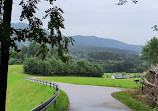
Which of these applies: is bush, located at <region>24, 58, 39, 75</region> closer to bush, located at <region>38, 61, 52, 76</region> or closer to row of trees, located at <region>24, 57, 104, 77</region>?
row of trees, located at <region>24, 57, 104, 77</region>

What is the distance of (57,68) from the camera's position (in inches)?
3733

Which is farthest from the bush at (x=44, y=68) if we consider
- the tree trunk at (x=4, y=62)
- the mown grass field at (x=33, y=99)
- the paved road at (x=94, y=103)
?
the tree trunk at (x=4, y=62)

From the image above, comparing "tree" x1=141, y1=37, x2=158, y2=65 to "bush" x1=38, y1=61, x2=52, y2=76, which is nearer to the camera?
"tree" x1=141, y1=37, x2=158, y2=65

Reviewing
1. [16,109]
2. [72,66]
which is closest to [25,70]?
[72,66]

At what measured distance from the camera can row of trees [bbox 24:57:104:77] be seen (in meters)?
88.5

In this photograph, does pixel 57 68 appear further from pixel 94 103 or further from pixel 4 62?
pixel 4 62

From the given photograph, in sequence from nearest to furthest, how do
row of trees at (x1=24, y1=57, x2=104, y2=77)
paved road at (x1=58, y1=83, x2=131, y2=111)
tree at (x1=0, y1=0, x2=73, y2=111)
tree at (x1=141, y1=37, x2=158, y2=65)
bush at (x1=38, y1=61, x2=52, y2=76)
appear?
tree at (x1=0, y1=0, x2=73, y2=111) → paved road at (x1=58, y1=83, x2=131, y2=111) → tree at (x1=141, y1=37, x2=158, y2=65) → row of trees at (x1=24, y1=57, x2=104, y2=77) → bush at (x1=38, y1=61, x2=52, y2=76)

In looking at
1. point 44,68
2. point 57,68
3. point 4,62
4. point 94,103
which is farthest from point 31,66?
point 4,62

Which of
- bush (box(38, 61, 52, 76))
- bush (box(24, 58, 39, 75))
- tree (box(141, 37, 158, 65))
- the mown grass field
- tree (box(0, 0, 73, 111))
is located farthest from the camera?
bush (box(38, 61, 52, 76))

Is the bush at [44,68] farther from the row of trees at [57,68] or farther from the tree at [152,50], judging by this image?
the tree at [152,50]

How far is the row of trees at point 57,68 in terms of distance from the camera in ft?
290

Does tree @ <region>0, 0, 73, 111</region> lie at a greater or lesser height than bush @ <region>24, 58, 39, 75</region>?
greater

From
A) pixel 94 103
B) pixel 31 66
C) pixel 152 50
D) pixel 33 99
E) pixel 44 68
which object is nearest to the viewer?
pixel 94 103

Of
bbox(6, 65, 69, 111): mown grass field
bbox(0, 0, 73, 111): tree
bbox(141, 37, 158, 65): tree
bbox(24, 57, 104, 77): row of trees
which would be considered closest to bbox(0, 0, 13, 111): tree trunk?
bbox(0, 0, 73, 111): tree
